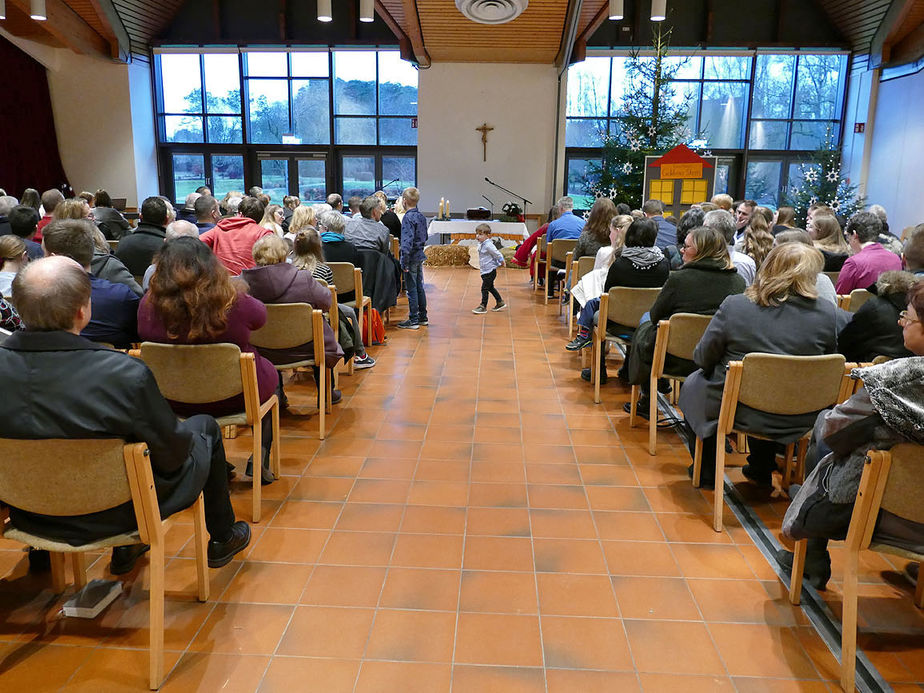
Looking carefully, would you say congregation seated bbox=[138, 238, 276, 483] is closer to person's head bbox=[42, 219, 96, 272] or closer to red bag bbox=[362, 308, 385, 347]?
person's head bbox=[42, 219, 96, 272]

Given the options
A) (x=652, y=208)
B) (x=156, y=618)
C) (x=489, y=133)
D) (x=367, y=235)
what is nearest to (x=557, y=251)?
(x=652, y=208)

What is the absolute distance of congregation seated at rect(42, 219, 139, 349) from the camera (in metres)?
3.45

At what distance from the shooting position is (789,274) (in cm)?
318

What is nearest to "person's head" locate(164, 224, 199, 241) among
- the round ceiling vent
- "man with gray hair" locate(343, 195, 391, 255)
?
"man with gray hair" locate(343, 195, 391, 255)

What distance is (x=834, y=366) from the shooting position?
3.05 meters

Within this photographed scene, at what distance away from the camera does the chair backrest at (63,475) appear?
2070 millimetres

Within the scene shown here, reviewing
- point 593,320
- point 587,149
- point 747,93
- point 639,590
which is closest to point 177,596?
point 639,590

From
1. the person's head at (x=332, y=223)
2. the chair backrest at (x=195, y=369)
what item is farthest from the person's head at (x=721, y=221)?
the person's head at (x=332, y=223)

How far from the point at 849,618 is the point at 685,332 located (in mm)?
1961

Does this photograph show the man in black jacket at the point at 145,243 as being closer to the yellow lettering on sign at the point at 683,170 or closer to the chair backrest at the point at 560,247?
the chair backrest at the point at 560,247

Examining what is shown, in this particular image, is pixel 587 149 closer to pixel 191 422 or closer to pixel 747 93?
pixel 747 93

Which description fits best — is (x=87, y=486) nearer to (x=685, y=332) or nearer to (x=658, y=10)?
(x=685, y=332)

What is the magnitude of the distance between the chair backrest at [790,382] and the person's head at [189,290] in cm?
222

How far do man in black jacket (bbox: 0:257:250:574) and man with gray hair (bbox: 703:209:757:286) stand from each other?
3334mm
